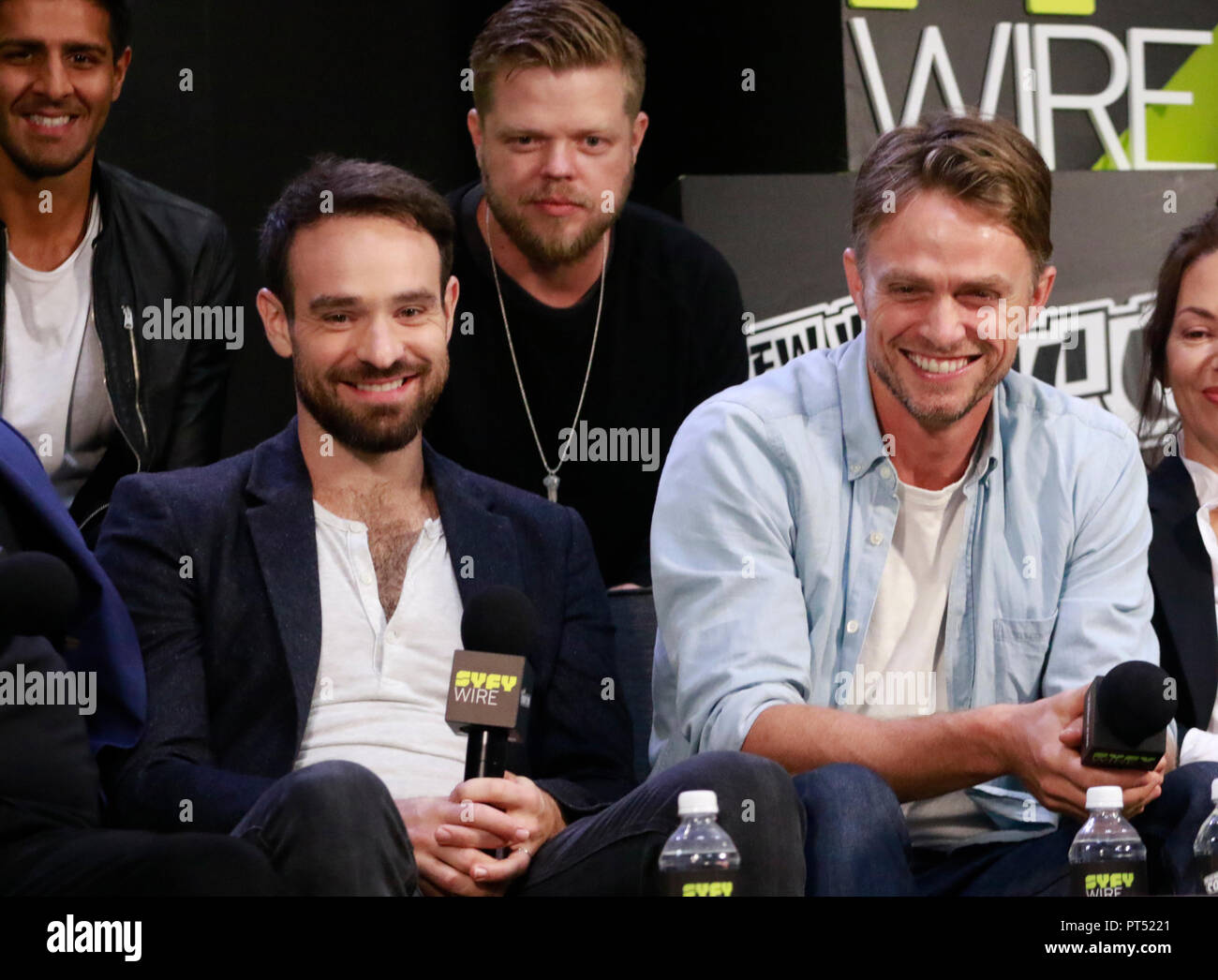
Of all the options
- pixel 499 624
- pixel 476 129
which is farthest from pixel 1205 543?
pixel 476 129

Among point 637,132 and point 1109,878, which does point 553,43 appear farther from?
point 1109,878

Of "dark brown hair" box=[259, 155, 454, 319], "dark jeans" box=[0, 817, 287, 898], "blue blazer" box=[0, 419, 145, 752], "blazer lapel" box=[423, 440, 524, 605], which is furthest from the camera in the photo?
"dark brown hair" box=[259, 155, 454, 319]

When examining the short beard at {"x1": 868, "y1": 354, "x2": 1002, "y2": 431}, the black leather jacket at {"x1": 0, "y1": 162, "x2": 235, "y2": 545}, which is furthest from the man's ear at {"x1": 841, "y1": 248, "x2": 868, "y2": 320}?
the black leather jacket at {"x1": 0, "y1": 162, "x2": 235, "y2": 545}

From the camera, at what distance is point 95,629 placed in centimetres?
236

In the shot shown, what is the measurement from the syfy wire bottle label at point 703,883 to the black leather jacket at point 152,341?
1.49m

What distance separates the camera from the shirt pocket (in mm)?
2516

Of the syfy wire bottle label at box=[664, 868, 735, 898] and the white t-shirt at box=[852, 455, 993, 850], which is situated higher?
the white t-shirt at box=[852, 455, 993, 850]

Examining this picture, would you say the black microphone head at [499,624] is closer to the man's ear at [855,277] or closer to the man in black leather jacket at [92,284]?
the man's ear at [855,277]

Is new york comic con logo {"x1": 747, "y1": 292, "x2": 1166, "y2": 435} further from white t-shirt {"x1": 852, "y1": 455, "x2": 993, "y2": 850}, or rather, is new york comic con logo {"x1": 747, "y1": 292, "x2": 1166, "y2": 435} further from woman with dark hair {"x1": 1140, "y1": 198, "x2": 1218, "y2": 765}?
white t-shirt {"x1": 852, "y1": 455, "x2": 993, "y2": 850}

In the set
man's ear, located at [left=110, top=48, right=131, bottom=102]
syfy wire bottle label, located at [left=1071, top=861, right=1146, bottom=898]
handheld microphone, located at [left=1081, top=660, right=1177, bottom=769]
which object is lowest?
syfy wire bottle label, located at [left=1071, top=861, right=1146, bottom=898]

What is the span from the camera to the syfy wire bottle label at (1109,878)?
6.97ft

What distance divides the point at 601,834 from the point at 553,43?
1.74 m
